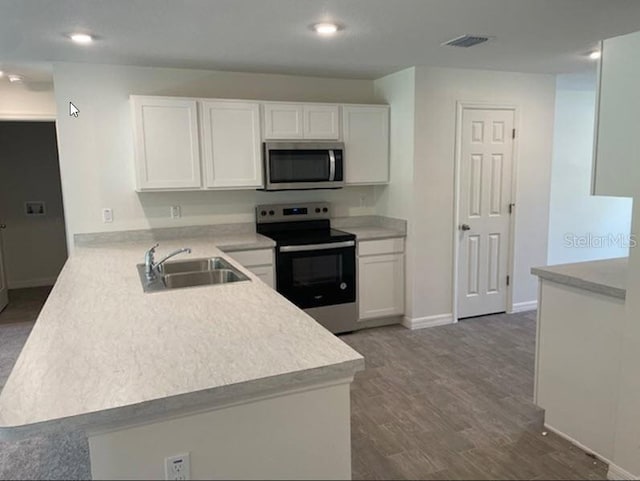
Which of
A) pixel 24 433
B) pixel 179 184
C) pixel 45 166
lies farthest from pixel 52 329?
pixel 45 166

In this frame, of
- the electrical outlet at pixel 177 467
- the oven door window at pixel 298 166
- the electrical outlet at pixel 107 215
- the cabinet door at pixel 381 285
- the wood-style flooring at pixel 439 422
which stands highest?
the oven door window at pixel 298 166

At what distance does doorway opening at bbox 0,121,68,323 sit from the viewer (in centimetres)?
575

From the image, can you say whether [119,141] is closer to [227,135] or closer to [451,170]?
[227,135]

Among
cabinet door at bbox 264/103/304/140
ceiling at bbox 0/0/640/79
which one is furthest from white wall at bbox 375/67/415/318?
cabinet door at bbox 264/103/304/140

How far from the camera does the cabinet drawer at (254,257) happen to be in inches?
142

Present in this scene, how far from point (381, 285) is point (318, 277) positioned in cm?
62

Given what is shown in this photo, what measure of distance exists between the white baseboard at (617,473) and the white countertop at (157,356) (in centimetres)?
→ 149

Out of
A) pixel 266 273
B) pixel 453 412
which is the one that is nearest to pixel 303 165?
pixel 266 273

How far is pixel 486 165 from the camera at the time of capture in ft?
14.0

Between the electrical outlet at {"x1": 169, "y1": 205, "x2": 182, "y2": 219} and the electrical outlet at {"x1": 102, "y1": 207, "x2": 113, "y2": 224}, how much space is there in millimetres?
461

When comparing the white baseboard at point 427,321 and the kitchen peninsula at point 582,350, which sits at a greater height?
the kitchen peninsula at point 582,350

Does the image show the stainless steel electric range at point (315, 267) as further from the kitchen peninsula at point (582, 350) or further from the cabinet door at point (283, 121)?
the kitchen peninsula at point (582, 350)

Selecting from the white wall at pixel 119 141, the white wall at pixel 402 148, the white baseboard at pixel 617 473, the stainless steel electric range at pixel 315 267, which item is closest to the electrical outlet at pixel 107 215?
the white wall at pixel 119 141

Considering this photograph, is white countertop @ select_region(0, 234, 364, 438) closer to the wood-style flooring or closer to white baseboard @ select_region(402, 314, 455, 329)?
the wood-style flooring
